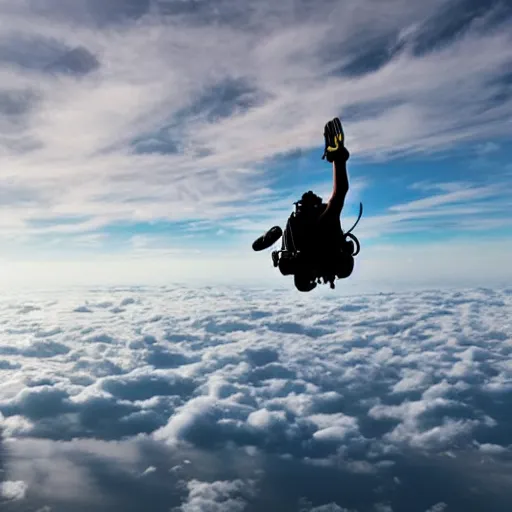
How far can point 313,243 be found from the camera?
9.45m

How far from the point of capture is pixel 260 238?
979 centimetres

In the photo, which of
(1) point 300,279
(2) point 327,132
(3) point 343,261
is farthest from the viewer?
(1) point 300,279

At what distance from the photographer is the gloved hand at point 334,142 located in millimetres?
7293

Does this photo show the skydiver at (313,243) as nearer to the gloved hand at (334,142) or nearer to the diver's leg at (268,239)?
the diver's leg at (268,239)

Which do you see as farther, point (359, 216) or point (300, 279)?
point (300, 279)

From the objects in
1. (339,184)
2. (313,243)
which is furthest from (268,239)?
(339,184)

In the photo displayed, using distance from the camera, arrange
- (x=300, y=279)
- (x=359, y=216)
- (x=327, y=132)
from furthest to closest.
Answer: (x=300, y=279) < (x=359, y=216) < (x=327, y=132)

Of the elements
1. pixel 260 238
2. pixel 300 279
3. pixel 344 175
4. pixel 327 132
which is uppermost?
pixel 327 132

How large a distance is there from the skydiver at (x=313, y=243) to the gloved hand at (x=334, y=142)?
810 millimetres

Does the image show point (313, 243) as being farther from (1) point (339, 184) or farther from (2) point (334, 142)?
(2) point (334, 142)

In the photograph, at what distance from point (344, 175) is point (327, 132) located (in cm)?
96

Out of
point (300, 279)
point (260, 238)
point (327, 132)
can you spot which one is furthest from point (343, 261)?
point (327, 132)

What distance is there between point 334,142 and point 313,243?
2836 millimetres

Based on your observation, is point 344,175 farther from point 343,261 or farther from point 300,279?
point 300,279
